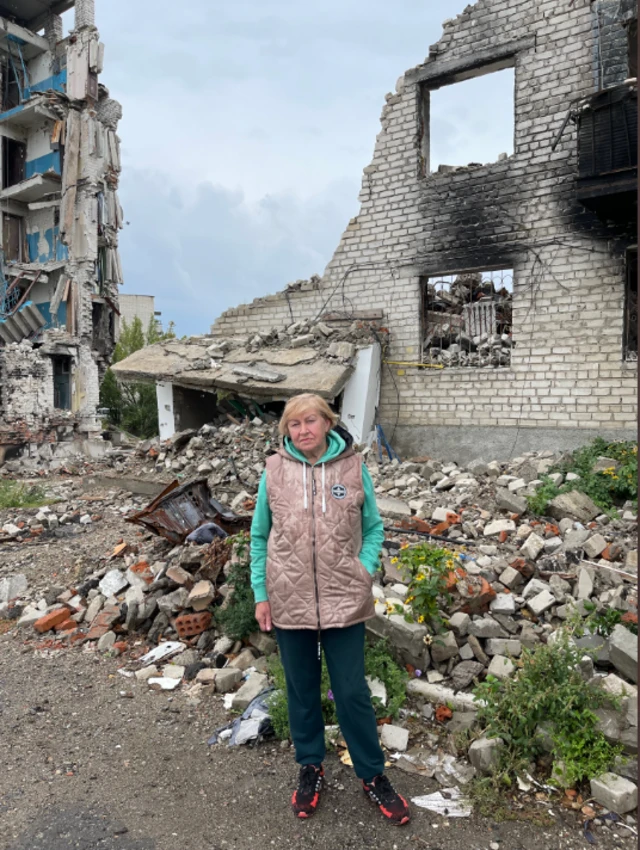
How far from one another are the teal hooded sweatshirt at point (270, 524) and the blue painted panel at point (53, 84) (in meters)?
23.3

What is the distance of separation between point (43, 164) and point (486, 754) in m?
23.8

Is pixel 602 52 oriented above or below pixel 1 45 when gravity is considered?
below

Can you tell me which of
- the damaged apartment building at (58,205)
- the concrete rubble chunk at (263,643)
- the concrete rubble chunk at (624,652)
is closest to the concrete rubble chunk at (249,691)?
the concrete rubble chunk at (263,643)

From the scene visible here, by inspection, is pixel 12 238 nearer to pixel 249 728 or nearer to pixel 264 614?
pixel 249 728

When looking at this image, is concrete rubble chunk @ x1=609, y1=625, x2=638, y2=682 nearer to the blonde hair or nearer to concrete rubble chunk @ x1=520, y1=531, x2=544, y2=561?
concrete rubble chunk @ x1=520, y1=531, x2=544, y2=561

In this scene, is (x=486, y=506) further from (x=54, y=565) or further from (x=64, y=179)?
(x=64, y=179)

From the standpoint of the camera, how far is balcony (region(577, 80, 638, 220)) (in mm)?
7672

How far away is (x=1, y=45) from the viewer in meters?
20.8

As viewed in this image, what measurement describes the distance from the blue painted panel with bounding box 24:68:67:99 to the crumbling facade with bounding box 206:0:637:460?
15800mm

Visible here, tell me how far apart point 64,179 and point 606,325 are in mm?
18935

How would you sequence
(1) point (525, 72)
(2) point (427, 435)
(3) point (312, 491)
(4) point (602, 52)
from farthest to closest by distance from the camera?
(2) point (427, 435), (1) point (525, 72), (4) point (602, 52), (3) point (312, 491)

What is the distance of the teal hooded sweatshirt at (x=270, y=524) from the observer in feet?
8.99

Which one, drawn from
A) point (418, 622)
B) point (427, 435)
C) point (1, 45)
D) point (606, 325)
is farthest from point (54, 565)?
point (1, 45)

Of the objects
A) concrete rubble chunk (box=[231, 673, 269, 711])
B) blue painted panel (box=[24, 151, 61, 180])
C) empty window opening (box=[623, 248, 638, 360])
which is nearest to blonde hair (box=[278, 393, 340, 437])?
concrete rubble chunk (box=[231, 673, 269, 711])
